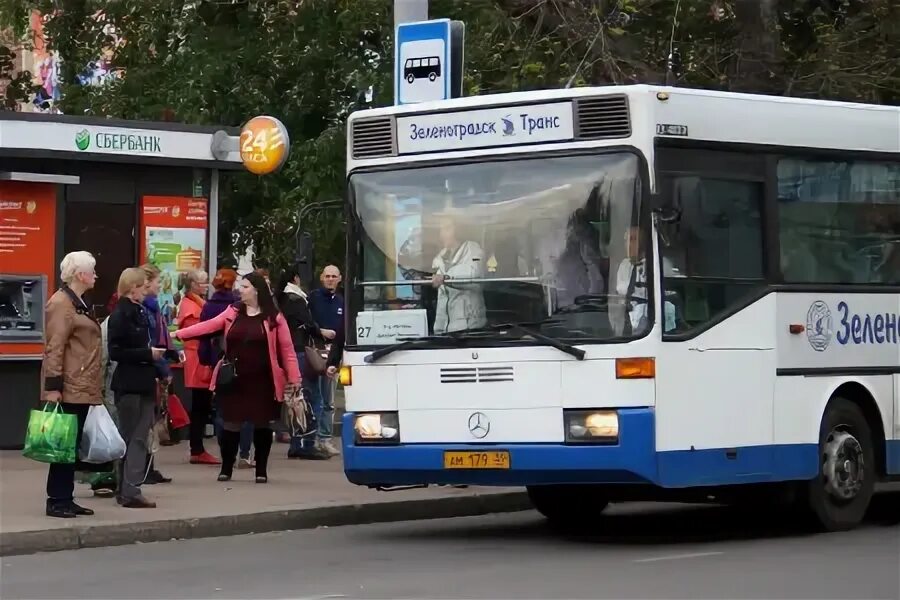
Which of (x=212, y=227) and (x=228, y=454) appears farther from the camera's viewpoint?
(x=212, y=227)

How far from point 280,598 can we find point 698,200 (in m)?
4.17

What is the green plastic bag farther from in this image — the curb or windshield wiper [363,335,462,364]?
windshield wiper [363,335,462,364]

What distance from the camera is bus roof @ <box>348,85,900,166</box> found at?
1207cm

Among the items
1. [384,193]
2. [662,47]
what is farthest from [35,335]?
[662,47]

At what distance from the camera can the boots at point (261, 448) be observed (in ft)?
51.3

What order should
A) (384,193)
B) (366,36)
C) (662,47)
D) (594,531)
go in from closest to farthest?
1. (384,193)
2. (594,531)
3. (662,47)
4. (366,36)

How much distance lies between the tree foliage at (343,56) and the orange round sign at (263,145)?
1119 millimetres

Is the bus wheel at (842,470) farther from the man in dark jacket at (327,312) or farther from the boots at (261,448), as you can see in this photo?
the man in dark jacket at (327,312)

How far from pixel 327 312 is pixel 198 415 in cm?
175

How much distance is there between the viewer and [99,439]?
1312 cm

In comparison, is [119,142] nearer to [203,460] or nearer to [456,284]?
[203,460]

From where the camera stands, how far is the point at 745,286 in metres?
12.6

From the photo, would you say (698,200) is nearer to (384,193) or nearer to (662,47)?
(384,193)

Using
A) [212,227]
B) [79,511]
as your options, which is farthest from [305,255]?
[212,227]
